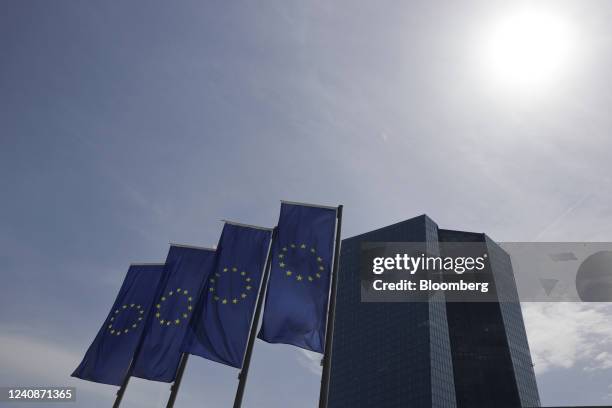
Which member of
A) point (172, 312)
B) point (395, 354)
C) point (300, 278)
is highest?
point (395, 354)

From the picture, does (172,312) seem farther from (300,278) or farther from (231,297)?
(300,278)

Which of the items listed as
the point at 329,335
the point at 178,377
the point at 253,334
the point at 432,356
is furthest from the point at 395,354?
the point at 329,335

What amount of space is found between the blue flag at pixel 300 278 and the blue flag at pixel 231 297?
118cm

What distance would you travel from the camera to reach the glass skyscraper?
15812 cm

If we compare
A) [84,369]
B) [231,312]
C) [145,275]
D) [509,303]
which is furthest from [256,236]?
[509,303]

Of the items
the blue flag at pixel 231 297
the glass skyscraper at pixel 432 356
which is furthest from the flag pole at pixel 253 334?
the glass skyscraper at pixel 432 356

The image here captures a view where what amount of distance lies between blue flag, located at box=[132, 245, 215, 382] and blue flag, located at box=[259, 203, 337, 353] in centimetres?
382

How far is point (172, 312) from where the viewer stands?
21.6 meters

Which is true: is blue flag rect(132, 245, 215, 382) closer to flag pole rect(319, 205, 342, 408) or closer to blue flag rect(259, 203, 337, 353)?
blue flag rect(259, 203, 337, 353)

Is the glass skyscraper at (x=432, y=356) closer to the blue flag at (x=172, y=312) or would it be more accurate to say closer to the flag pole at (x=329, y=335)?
the blue flag at (x=172, y=312)

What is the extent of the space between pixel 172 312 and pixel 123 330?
137 inches

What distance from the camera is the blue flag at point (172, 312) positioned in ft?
67.2

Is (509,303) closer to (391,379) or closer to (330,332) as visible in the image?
(391,379)

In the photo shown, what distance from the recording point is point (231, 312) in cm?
1942
